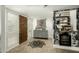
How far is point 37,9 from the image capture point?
203 cm

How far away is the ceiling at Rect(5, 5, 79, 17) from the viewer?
6.35ft

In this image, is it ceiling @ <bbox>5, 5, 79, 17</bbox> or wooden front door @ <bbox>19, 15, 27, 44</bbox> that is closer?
ceiling @ <bbox>5, 5, 79, 17</bbox>

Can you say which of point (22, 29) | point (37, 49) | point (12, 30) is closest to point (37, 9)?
point (22, 29)

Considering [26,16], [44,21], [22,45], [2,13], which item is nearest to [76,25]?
[44,21]

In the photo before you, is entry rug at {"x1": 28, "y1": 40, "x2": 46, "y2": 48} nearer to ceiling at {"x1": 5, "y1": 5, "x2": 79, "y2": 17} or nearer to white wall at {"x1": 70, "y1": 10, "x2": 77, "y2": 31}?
ceiling at {"x1": 5, "y1": 5, "x2": 79, "y2": 17}

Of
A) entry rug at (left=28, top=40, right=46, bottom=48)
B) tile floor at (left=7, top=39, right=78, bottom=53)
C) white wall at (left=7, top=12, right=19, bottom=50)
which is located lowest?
tile floor at (left=7, top=39, right=78, bottom=53)

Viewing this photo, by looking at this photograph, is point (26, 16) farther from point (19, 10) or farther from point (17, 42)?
point (17, 42)

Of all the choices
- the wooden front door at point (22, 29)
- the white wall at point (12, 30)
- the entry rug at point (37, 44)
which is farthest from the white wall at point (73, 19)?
the white wall at point (12, 30)

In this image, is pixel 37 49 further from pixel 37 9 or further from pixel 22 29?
pixel 37 9

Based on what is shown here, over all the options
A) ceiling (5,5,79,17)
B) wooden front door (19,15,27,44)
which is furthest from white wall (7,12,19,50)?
ceiling (5,5,79,17)

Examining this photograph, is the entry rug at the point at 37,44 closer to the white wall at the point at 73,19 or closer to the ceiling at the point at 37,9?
the ceiling at the point at 37,9
